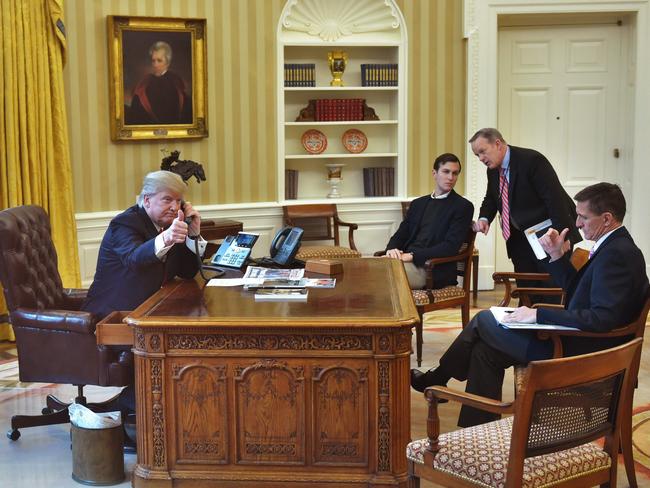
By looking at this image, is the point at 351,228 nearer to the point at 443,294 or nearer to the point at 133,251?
the point at 443,294

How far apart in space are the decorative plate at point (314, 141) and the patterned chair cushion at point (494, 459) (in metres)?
5.29

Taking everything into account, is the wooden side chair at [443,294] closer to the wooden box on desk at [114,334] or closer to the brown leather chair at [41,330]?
the brown leather chair at [41,330]

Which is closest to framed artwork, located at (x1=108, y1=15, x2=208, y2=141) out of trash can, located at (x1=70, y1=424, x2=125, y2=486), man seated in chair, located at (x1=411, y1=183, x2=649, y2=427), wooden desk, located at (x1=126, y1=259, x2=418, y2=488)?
trash can, located at (x1=70, y1=424, x2=125, y2=486)

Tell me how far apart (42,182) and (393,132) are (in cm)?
320

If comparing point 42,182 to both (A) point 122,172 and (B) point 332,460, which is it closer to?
(A) point 122,172

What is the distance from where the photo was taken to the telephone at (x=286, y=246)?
4.87 m

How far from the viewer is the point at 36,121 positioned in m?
6.46

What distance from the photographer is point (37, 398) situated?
5.25 m

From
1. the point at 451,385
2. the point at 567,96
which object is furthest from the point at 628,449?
the point at 567,96

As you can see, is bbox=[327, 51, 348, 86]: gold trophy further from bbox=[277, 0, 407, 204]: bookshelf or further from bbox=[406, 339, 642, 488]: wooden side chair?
bbox=[406, 339, 642, 488]: wooden side chair

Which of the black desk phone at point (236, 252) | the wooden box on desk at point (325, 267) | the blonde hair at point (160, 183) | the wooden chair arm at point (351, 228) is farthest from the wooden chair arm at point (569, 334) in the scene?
the wooden chair arm at point (351, 228)

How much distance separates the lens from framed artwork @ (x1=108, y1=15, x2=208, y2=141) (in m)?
7.30

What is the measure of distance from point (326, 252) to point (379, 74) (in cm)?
178

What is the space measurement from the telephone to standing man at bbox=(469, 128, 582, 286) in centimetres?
137
